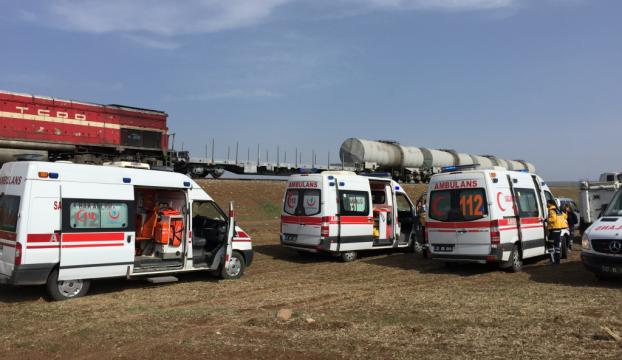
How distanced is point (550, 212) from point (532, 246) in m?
1.23

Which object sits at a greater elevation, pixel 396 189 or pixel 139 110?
pixel 139 110

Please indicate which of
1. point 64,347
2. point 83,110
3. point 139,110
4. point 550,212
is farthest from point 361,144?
point 64,347

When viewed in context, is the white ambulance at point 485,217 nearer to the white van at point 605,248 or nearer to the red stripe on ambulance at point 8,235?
the white van at point 605,248

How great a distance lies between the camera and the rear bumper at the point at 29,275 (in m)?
7.48

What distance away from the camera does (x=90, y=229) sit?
27.1 feet

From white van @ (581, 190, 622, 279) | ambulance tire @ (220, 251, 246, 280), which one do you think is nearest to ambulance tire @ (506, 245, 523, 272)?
white van @ (581, 190, 622, 279)

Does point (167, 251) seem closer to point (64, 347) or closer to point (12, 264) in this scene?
point (12, 264)

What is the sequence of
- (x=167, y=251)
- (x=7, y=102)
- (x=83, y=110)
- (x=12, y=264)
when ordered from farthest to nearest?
1. (x=83, y=110)
2. (x=7, y=102)
3. (x=167, y=251)
4. (x=12, y=264)

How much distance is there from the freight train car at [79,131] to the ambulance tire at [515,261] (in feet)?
59.4

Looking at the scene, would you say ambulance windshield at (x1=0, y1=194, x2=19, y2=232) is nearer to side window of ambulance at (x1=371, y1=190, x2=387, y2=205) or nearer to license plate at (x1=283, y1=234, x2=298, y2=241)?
license plate at (x1=283, y1=234, x2=298, y2=241)

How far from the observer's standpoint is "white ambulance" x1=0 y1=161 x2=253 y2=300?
7633mm

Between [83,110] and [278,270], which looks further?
[83,110]

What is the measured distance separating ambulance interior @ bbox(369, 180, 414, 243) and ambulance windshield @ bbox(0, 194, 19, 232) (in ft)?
28.8

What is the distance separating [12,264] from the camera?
7543mm
